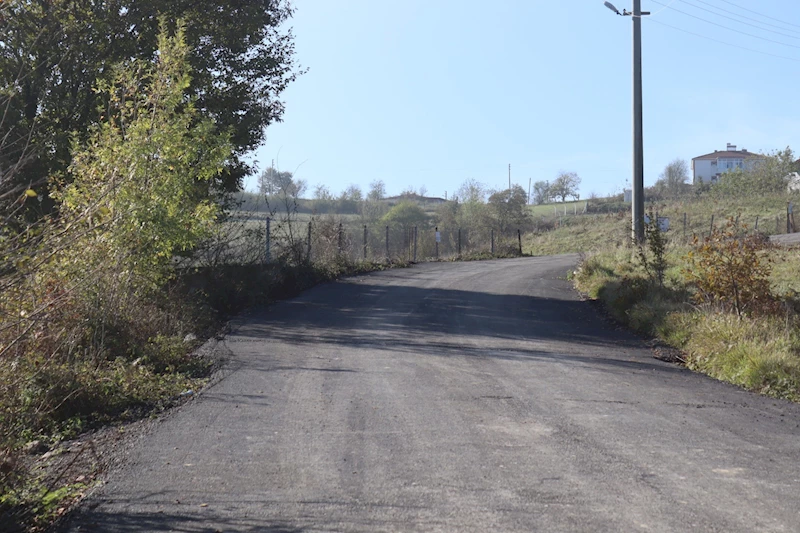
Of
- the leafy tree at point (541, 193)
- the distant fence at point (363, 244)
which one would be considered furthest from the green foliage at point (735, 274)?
the leafy tree at point (541, 193)

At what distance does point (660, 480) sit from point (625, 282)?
41.4ft

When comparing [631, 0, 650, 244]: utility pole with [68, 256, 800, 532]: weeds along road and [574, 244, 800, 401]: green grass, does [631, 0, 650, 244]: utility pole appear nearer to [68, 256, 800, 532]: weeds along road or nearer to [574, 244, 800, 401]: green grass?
[574, 244, 800, 401]: green grass

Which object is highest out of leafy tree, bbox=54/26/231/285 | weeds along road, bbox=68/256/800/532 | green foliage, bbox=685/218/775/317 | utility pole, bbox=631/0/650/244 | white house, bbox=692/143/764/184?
white house, bbox=692/143/764/184

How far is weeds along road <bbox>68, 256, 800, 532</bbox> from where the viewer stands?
5.09m

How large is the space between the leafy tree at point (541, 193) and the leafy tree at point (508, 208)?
51909 mm

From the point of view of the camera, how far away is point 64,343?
877 cm

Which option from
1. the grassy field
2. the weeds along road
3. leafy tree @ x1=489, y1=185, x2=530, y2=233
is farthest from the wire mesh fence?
leafy tree @ x1=489, y1=185, x2=530, y2=233

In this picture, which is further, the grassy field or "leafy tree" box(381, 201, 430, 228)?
"leafy tree" box(381, 201, 430, 228)

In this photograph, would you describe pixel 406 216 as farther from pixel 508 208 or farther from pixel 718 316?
pixel 718 316

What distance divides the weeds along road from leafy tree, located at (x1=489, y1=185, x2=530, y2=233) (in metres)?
49.5

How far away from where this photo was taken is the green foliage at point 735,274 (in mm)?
13156

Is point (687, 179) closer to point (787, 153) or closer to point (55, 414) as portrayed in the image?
point (787, 153)

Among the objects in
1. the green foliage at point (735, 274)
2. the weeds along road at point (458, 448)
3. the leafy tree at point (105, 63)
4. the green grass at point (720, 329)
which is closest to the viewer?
the weeds along road at point (458, 448)

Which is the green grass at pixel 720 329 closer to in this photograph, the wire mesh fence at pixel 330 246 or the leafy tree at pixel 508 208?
the wire mesh fence at pixel 330 246
